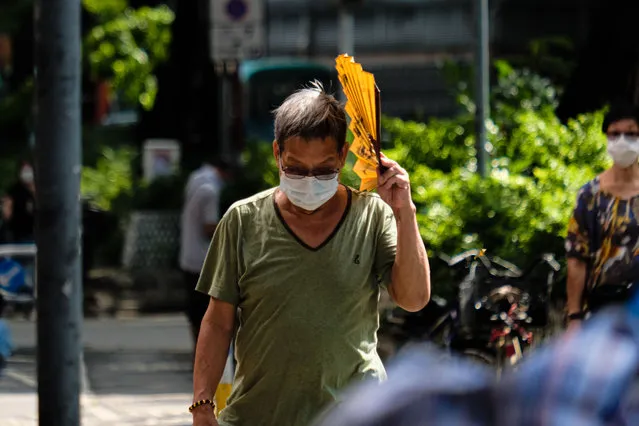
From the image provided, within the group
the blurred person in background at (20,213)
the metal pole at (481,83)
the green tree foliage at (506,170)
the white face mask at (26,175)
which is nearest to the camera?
the green tree foliage at (506,170)

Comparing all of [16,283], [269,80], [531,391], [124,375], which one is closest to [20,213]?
[16,283]

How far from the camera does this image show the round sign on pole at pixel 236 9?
509 inches

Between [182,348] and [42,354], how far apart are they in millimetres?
6812

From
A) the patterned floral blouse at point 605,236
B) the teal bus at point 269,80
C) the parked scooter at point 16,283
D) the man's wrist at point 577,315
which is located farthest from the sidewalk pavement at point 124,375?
the teal bus at point 269,80

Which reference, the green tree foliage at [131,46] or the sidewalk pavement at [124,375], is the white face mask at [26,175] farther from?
the green tree foliage at [131,46]

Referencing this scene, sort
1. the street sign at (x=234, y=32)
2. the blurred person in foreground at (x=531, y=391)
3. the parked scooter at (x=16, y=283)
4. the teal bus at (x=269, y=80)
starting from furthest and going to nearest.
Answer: the teal bus at (x=269, y=80)
the street sign at (x=234, y=32)
the parked scooter at (x=16, y=283)
the blurred person in foreground at (x=531, y=391)

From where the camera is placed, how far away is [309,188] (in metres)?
4.06

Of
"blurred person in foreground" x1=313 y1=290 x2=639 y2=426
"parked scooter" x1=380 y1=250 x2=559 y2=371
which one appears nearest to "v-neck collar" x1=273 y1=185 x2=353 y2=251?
"blurred person in foreground" x1=313 y1=290 x2=639 y2=426

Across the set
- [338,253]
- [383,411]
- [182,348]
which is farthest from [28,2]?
[383,411]

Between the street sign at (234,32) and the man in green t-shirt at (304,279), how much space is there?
Answer: 8783 millimetres

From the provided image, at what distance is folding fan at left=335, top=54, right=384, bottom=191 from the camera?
13.3ft

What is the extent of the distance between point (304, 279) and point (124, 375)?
311 inches

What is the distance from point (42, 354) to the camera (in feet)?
21.9

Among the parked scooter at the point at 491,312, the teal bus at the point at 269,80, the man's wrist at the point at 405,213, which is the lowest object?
the parked scooter at the point at 491,312
